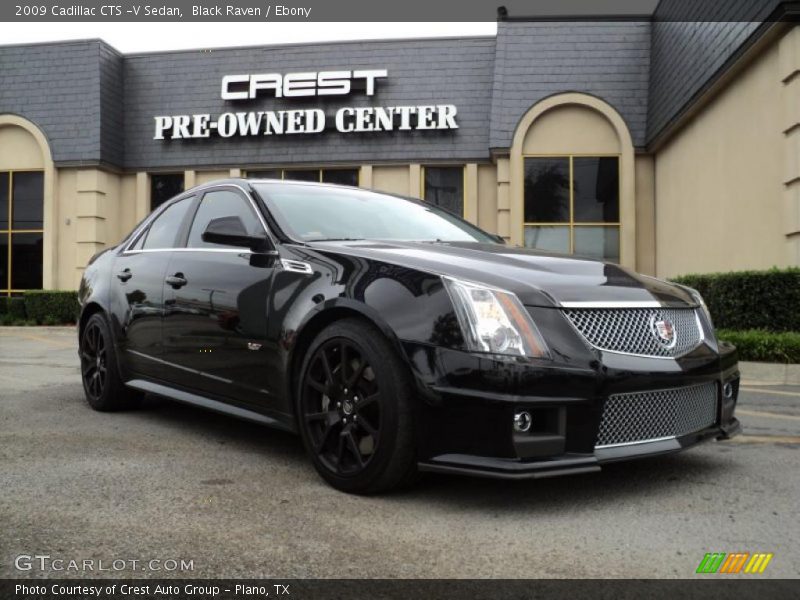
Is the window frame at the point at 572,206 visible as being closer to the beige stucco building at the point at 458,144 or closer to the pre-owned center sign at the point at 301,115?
the beige stucco building at the point at 458,144

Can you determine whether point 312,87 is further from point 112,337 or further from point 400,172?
point 112,337

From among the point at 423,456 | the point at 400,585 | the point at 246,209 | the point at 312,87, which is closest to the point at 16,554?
the point at 400,585

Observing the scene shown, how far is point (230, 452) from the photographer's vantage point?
158 inches

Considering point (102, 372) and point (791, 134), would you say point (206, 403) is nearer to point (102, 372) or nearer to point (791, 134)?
point (102, 372)

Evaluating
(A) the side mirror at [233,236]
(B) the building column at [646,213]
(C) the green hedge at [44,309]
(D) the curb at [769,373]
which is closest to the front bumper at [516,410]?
(A) the side mirror at [233,236]

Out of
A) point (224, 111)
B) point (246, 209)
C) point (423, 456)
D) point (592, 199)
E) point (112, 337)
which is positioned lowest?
point (423, 456)

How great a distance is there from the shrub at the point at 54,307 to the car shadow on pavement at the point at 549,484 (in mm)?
14053

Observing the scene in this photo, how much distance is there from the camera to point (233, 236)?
3795mm

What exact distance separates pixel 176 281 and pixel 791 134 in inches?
315

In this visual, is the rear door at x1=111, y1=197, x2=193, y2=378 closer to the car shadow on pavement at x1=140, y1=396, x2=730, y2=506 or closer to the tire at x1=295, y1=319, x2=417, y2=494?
the car shadow on pavement at x1=140, y1=396, x2=730, y2=506

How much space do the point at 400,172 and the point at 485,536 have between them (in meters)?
15.2

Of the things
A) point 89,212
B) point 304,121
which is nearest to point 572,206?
point 304,121

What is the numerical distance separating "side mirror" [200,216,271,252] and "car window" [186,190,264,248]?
0.34 feet

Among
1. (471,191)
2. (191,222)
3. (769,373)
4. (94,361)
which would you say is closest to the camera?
(191,222)
